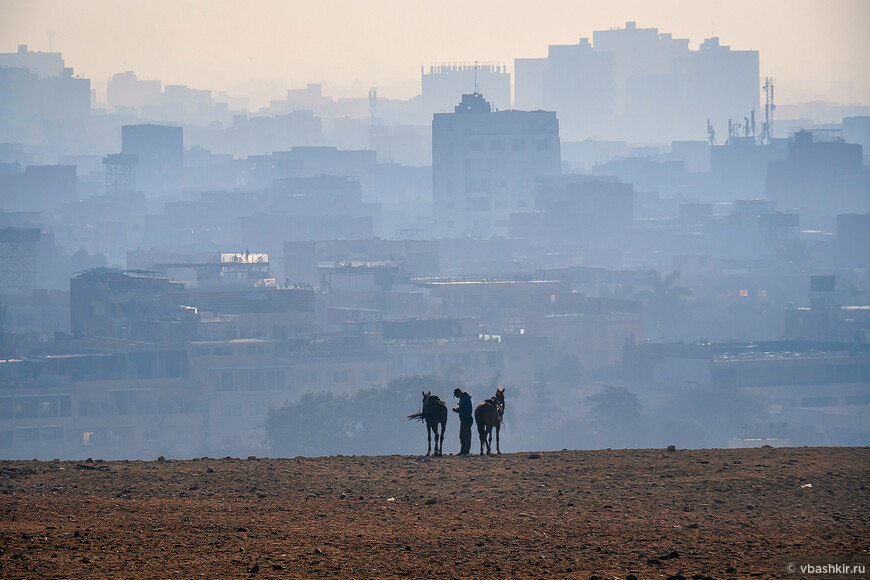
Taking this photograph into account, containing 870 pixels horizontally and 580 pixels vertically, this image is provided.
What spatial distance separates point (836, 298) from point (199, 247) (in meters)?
40.9

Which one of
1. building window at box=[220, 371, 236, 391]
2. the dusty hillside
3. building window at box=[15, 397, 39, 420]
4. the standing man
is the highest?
the standing man

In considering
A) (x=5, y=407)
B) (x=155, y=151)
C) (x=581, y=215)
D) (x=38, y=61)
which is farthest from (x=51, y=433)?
(x=38, y=61)

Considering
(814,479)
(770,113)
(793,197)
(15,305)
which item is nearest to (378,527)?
(814,479)

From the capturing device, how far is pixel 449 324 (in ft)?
172

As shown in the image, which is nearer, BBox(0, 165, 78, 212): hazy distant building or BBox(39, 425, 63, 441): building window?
BBox(39, 425, 63, 441): building window

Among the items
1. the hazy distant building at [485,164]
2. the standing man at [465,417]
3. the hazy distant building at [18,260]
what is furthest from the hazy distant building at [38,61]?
the standing man at [465,417]

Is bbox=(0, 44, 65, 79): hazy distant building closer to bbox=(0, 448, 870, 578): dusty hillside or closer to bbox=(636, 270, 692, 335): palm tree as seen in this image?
bbox=(636, 270, 692, 335): palm tree

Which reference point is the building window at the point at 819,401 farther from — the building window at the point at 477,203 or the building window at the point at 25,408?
the building window at the point at 477,203

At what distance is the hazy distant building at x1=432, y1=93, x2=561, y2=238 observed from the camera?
120 m

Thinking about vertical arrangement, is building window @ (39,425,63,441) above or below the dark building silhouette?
below

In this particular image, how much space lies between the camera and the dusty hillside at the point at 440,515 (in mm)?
6926

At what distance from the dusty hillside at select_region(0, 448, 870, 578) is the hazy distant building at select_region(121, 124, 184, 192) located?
14051 centimetres

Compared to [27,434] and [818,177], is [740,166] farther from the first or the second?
[27,434]

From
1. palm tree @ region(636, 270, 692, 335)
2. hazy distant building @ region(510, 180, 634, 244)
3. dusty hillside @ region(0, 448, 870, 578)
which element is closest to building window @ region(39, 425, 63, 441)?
dusty hillside @ region(0, 448, 870, 578)
